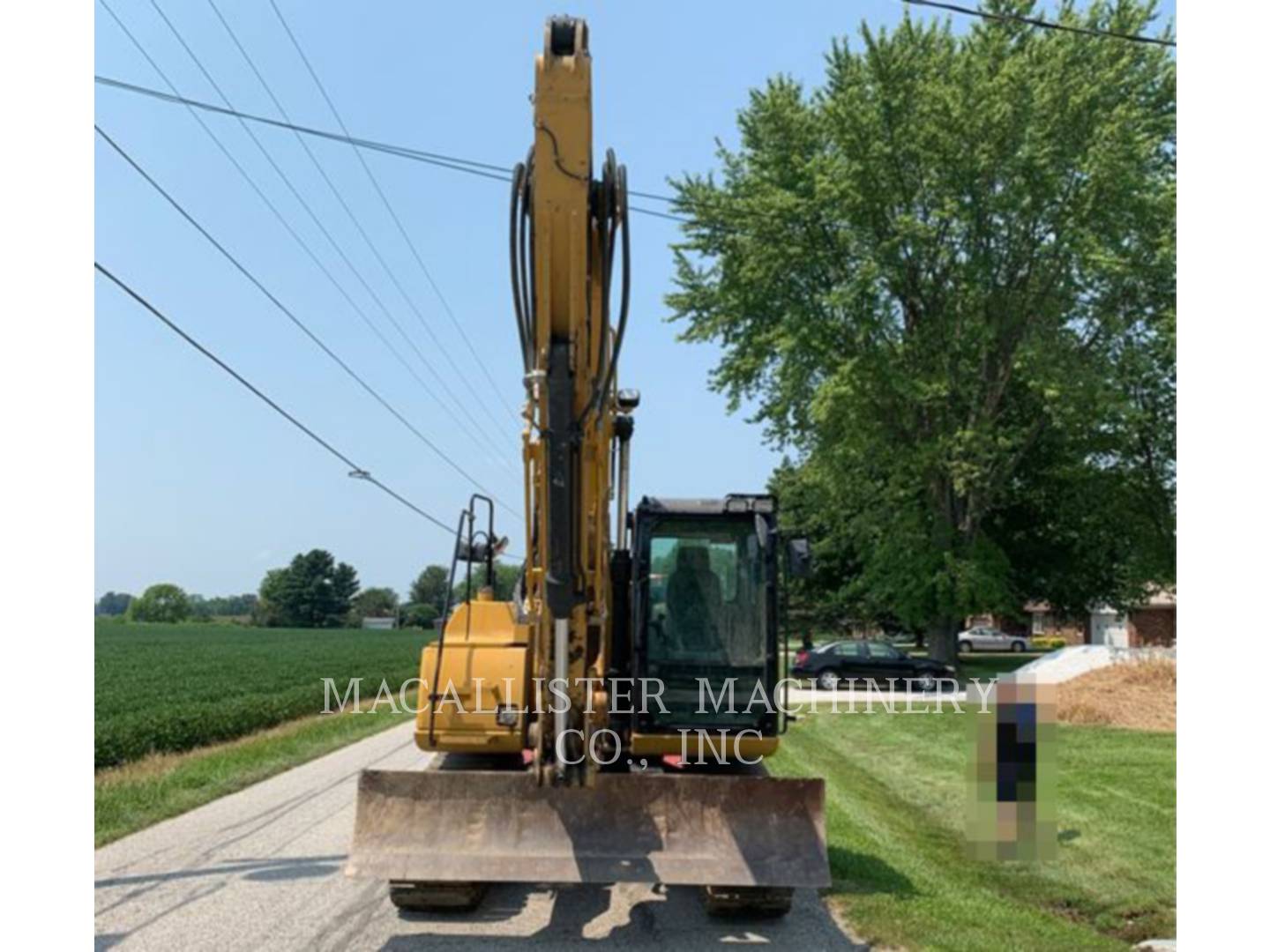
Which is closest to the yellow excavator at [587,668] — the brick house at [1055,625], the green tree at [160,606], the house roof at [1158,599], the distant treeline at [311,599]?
the house roof at [1158,599]

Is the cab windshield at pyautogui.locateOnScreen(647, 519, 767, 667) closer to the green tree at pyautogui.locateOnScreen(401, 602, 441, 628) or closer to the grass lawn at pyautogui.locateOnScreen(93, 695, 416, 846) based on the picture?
the grass lawn at pyautogui.locateOnScreen(93, 695, 416, 846)

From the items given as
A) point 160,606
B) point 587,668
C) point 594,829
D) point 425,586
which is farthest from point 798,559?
point 160,606

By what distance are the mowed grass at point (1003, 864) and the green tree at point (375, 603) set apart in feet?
398

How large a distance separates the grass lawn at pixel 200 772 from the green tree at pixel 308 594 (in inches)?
4330

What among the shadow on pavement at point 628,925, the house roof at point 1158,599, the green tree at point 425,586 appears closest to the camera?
the shadow on pavement at point 628,925

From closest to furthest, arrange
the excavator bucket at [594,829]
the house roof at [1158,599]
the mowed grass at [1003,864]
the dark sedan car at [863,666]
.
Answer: the excavator bucket at [594,829] → the mowed grass at [1003,864] → the dark sedan car at [863,666] → the house roof at [1158,599]

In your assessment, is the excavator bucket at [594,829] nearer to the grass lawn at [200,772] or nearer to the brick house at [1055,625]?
the grass lawn at [200,772]

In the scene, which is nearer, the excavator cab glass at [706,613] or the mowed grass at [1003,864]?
the mowed grass at [1003,864]

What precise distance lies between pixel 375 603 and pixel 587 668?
13225 centimetres

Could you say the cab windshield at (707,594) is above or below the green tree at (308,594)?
above

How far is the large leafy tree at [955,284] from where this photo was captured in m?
27.3

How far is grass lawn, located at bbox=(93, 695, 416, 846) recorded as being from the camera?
1170 centimetres

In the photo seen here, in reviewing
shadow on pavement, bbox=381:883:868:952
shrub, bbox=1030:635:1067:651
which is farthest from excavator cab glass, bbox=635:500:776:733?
shrub, bbox=1030:635:1067:651

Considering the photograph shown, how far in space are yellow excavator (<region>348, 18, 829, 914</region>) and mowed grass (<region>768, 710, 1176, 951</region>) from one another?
1.19m
